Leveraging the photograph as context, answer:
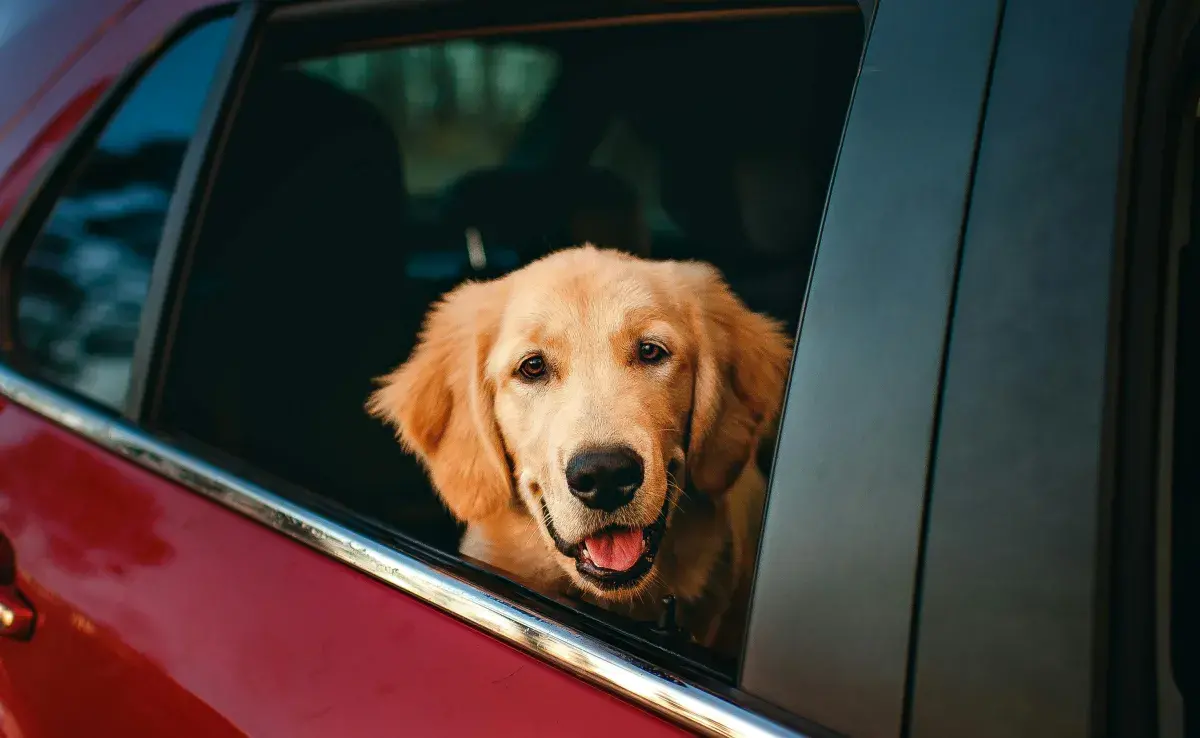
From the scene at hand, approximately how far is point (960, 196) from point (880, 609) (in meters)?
0.39

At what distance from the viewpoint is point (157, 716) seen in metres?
1.31

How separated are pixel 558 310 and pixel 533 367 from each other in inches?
3.3

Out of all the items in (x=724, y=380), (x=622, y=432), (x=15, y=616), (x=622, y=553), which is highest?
(x=724, y=380)

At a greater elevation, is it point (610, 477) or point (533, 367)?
point (533, 367)

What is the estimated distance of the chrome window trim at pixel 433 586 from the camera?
3.05 ft

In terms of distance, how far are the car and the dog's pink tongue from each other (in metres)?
0.09

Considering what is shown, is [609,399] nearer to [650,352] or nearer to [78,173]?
[650,352]

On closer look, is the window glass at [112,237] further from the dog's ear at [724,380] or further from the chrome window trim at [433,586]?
the dog's ear at [724,380]

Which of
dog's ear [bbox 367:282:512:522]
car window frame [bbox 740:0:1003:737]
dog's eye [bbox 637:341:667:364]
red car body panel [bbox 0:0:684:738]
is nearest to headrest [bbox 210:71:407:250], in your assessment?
red car body panel [bbox 0:0:684:738]

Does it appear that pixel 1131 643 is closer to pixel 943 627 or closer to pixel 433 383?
pixel 943 627

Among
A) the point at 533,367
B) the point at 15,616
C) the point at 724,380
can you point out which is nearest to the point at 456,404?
the point at 533,367

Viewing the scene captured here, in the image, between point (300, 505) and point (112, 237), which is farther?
point (112, 237)

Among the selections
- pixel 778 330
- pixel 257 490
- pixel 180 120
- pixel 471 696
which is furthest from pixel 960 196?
pixel 180 120

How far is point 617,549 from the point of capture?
3.90 ft
